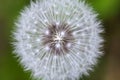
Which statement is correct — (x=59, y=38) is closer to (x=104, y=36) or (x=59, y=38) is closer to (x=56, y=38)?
(x=56, y=38)

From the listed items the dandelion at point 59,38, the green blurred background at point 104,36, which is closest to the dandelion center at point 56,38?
the dandelion at point 59,38

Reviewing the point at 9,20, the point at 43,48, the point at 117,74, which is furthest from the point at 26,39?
the point at 117,74

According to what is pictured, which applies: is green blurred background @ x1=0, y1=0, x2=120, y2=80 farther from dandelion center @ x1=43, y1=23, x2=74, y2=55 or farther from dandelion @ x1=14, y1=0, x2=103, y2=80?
dandelion center @ x1=43, y1=23, x2=74, y2=55

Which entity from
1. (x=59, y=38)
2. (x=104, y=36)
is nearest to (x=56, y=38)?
(x=59, y=38)

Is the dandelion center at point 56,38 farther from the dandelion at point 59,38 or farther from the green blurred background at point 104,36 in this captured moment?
the green blurred background at point 104,36

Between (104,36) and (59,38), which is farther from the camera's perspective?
(104,36)

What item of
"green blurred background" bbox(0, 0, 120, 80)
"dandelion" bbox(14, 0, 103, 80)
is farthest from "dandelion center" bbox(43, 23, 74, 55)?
"green blurred background" bbox(0, 0, 120, 80)
